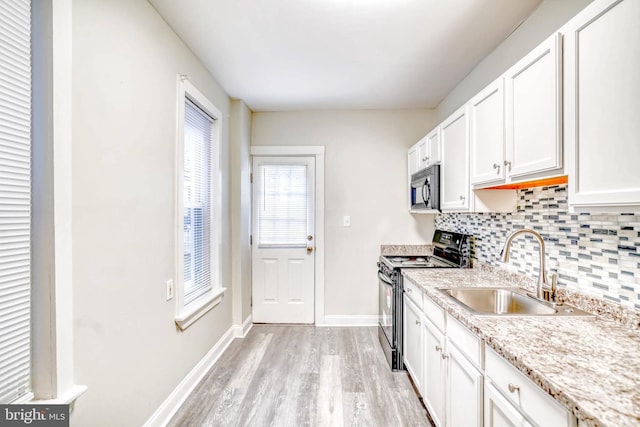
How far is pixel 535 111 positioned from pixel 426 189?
4.43 feet

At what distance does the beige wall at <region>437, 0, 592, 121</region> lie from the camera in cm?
152

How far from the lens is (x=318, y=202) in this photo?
3404mm

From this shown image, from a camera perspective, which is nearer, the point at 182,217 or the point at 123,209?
the point at 123,209

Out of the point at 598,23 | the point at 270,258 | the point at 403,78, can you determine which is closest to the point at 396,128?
the point at 403,78

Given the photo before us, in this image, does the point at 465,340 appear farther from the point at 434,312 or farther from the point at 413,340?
the point at 413,340

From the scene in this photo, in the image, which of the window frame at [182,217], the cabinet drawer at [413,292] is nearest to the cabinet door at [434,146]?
the cabinet drawer at [413,292]

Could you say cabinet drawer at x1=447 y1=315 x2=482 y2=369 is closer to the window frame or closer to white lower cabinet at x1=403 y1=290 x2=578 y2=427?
white lower cabinet at x1=403 y1=290 x2=578 y2=427

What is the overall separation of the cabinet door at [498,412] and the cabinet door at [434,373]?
415mm

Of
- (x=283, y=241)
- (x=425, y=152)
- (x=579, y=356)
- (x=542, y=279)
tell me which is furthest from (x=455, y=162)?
(x=283, y=241)

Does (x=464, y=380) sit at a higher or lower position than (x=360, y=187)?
lower

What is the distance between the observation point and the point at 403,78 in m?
2.59

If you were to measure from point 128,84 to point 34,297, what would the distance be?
1.06m

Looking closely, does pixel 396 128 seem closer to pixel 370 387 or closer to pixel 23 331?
pixel 370 387

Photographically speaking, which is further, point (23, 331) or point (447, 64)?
point (447, 64)
